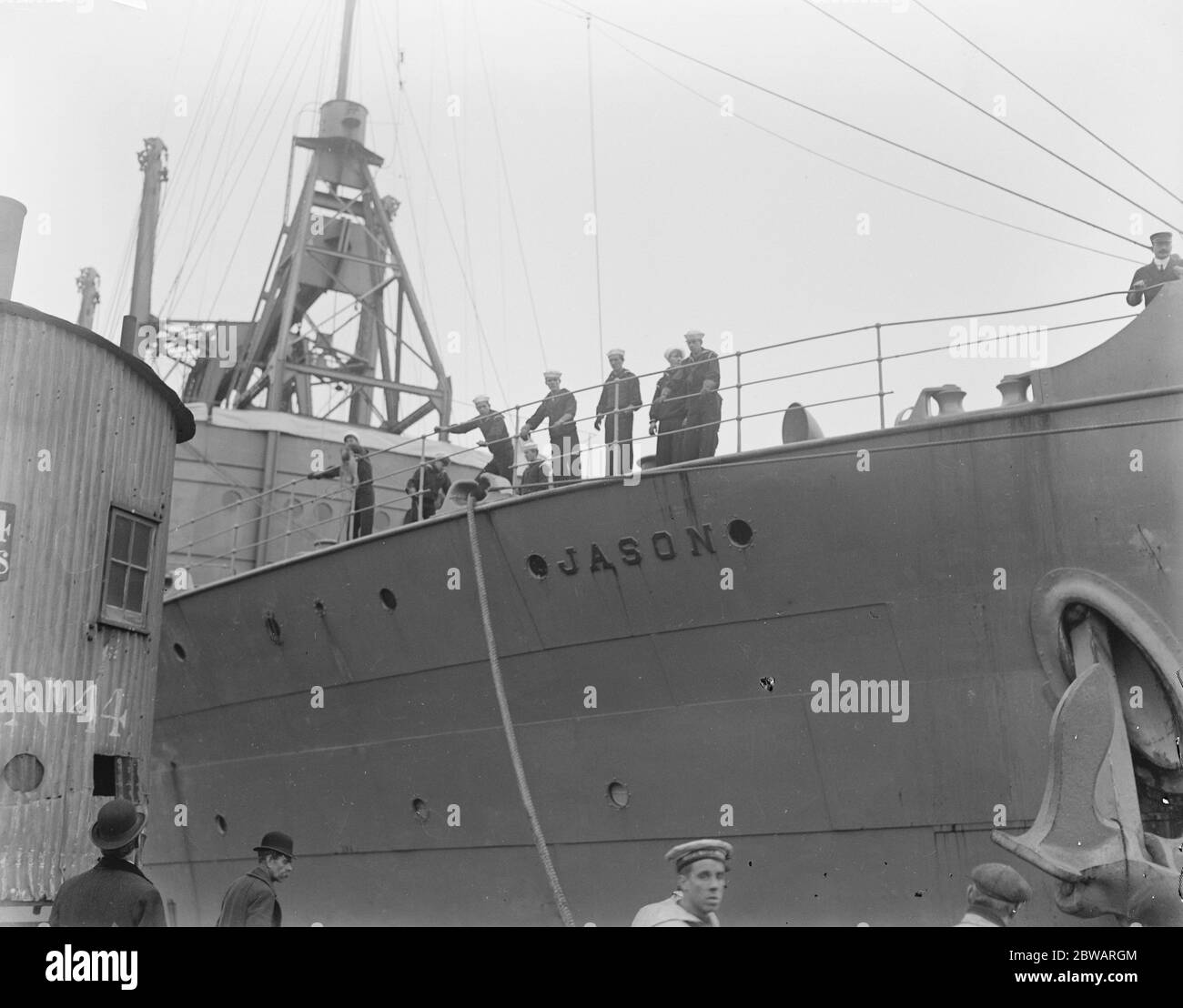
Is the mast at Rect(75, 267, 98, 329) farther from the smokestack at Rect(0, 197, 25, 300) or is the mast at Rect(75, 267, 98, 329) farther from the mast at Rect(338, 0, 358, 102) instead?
the smokestack at Rect(0, 197, 25, 300)

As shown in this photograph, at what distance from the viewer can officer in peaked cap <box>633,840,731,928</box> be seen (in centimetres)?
385

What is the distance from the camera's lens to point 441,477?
13125mm

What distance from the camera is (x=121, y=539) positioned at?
30.2ft

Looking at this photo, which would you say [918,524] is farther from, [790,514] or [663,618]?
[663,618]

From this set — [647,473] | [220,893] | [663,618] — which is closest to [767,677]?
[663,618]

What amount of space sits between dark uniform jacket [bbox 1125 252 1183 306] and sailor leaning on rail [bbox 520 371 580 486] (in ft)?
14.3

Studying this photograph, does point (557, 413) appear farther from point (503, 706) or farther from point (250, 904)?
point (250, 904)

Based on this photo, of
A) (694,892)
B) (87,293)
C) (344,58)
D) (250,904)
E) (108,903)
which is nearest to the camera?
(694,892)

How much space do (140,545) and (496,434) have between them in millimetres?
3962

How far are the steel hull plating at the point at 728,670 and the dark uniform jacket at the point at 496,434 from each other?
1281 mm

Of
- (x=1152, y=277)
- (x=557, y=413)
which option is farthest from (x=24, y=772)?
(x=1152, y=277)

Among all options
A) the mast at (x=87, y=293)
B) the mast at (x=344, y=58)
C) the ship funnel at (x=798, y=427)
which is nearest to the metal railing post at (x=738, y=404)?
the ship funnel at (x=798, y=427)

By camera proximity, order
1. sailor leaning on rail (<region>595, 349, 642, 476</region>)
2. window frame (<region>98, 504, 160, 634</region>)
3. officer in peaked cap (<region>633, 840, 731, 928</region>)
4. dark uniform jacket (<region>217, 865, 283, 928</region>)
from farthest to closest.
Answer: sailor leaning on rail (<region>595, 349, 642, 476</region>)
window frame (<region>98, 504, 160, 634</region>)
dark uniform jacket (<region>217, 865, 283, 928</region>)
officer in peaked cap (<region>633, 840, 731, 928</region>)

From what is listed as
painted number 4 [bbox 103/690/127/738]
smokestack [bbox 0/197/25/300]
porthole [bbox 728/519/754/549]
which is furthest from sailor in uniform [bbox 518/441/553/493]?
smokestack [bbox 0/197/25/300]
